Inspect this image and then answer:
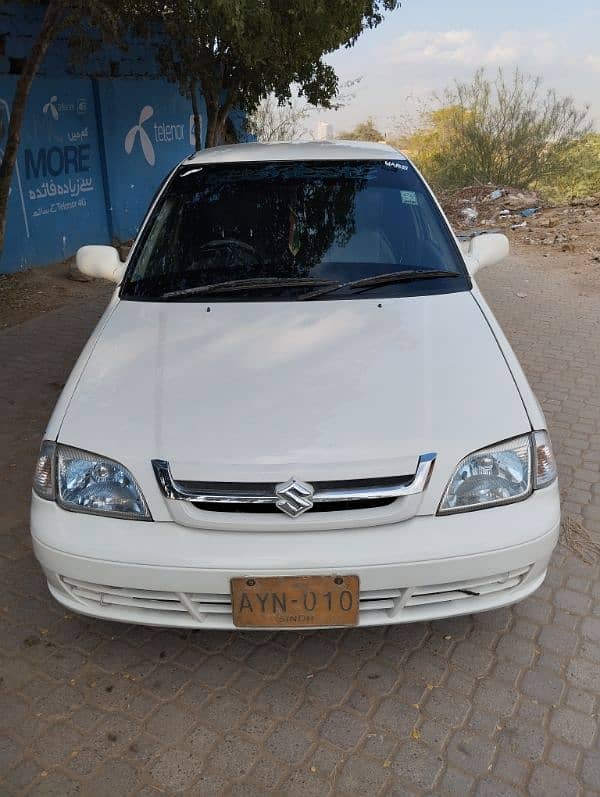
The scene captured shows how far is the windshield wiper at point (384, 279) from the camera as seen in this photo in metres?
2.79

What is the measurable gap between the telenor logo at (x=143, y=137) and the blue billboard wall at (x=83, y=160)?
0.05 ft

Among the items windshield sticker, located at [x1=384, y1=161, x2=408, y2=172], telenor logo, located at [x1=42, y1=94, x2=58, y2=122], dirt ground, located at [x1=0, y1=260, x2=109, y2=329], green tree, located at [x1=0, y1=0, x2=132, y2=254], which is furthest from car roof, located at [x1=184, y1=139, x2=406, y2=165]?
telenor logo, located at [x1=42, y1=94, x2=58, y2=122]

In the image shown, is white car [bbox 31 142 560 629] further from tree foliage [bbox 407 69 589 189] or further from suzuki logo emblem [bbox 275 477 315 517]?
tree foliage [bbox 407 69 589 189]

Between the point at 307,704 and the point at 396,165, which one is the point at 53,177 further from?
the point at 307,704

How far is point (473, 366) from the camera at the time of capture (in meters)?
2.35

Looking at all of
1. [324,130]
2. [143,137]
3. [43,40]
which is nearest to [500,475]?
[43,40]

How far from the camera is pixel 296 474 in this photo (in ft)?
6.34

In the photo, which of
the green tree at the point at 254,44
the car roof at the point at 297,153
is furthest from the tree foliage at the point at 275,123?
the car roof at the point at 297,153

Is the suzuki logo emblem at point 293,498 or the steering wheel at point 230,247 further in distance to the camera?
the steering wheel at point 230,247

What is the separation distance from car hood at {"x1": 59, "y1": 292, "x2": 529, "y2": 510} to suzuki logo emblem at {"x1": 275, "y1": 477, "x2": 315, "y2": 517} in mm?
36

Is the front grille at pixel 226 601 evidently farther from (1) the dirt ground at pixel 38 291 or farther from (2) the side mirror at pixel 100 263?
(1) the dirt ground at pixel 38 291

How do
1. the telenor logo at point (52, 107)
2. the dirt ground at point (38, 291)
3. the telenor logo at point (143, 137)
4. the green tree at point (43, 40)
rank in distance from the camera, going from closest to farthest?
the green tree at point (43, 40), the dirt ground at point (38, 291), the telenor logo at point (52, 107), the telenor logo at point (143, 137)

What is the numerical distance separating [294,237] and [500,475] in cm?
159

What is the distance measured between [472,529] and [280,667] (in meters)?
0.89
